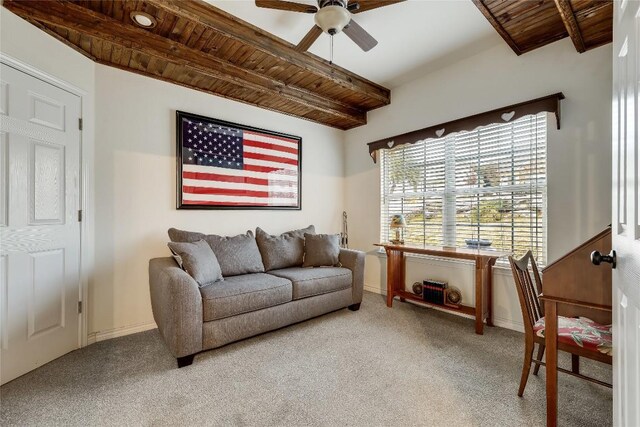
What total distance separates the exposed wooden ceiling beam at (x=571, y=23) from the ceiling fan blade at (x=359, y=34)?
1.28 meters

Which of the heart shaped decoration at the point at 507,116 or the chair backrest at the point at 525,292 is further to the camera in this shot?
the heart shaped decoration at the point at 507,116

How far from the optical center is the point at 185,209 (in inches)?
124

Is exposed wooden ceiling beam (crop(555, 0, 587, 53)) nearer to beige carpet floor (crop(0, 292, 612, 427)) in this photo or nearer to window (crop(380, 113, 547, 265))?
window (crop(380, 113, 547, 265))

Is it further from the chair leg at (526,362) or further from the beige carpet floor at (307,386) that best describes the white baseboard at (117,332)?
the chair leg at (526,362)

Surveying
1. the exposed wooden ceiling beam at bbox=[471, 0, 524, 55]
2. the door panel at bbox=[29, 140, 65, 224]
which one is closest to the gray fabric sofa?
the door panel at bbox=[29, 140, 65, 224]

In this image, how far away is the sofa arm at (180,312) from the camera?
216 centimetres

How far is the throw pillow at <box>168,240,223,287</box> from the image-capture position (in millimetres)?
2490

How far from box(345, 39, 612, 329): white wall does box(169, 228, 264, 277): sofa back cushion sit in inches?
77.1

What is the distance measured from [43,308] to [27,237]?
0.56 m

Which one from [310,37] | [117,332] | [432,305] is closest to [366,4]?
[310,37]

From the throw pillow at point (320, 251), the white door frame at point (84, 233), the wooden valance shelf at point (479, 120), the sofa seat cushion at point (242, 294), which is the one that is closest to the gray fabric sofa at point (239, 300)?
the sofa seat cushion at point (242, 294)

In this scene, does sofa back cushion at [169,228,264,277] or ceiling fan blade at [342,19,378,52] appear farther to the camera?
sofa back cushion at [169,228,264,277]

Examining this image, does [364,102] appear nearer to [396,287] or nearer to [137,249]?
[396,287]

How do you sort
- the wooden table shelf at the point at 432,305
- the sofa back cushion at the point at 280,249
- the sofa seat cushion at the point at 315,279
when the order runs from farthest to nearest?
the sofa back cushion at the point at 280,249
the wooden table shelf at the point at 432,305
the sofa seat cushion at the point at 315,279
